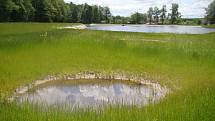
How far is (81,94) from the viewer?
13.0 m

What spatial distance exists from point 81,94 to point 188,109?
222 inches

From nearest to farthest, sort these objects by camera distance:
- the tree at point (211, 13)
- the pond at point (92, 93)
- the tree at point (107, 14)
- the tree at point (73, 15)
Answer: the pond at point (92, 93)
the tree at point (211, 13)
the tree at point (73, 15)
the tree at point (107, 14)

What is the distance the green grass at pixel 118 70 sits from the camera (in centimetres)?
797

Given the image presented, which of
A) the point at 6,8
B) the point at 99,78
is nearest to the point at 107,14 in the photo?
the point at 6,8

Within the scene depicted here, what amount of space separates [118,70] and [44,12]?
83063 mm

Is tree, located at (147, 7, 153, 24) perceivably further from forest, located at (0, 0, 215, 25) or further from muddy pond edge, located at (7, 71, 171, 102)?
muddy pond edge, located at (7, 71, 171, 102)

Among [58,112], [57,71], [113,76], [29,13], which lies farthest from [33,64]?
[29,13]

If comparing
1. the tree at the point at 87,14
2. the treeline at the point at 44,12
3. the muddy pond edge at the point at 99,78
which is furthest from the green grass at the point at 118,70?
the tree at the point at 87,14

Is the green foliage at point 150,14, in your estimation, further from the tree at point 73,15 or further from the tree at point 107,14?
the tree at point 73,15

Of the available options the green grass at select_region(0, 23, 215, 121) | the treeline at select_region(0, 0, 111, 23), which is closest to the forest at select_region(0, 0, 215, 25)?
the treeline at select_region(0, 0, 111, 23)

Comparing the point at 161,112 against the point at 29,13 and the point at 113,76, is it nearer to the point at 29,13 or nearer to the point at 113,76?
the point at 113,76

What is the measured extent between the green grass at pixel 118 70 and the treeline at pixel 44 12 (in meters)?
54.1

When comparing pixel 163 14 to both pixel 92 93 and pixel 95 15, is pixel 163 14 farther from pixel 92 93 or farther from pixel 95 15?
pixel 92 93

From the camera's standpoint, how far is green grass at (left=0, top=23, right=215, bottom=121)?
26.2ft
